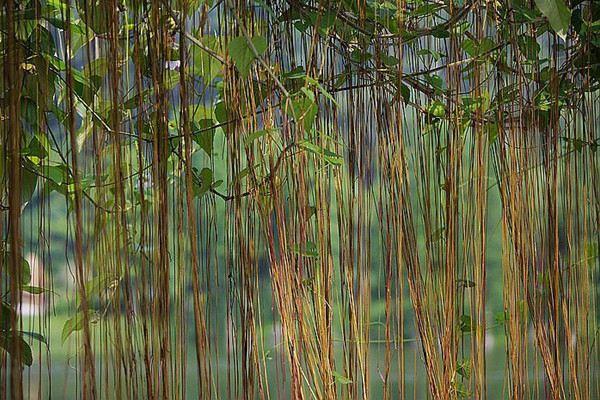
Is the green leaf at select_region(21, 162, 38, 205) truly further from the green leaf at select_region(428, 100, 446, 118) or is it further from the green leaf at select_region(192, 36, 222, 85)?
the green leaf at select_region(428, 100, 446, 118)

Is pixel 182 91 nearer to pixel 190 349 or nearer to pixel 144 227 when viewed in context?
pixel 144 227

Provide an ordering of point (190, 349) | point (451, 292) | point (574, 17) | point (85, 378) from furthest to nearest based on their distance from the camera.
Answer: point (190, 349), point (574, 17), point (451, 292), point (85, 378)

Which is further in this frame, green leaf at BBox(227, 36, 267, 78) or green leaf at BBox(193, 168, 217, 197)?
green leaf at BBox(193, 168, 217, 197)

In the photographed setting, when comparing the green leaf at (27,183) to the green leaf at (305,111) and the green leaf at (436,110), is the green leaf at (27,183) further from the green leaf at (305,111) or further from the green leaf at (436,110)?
the green leaf at (436,110)

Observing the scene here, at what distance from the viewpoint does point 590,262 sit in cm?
105

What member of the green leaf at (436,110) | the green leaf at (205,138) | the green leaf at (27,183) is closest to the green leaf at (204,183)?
the green leaf at (205,138)

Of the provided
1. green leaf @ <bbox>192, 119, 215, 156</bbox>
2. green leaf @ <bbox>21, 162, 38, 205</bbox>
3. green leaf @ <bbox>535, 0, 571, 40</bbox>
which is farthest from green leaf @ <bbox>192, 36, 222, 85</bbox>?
green leaf @ <bbox>535, 0, 571, 40</bbox>

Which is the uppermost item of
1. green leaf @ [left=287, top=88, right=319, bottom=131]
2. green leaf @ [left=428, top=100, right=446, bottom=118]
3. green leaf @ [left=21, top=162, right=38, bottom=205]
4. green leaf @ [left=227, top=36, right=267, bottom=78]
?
green leaf @ [left=428, top=100, right=446, bottom=118]

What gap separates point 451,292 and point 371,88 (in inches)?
8.3

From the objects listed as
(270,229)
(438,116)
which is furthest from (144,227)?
(438,116)

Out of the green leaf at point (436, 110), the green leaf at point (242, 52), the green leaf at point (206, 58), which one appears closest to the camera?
the green leaf at point (242, 52)

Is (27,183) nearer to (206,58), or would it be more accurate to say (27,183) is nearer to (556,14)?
(206,58)

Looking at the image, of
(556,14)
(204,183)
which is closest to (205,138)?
(204,183)

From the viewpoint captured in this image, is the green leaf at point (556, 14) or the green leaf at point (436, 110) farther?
the green leaf at point (436, 110)
